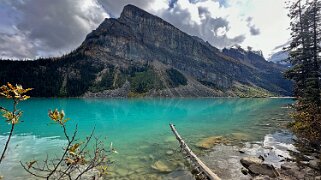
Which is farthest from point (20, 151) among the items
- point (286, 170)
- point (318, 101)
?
point (318, 101)

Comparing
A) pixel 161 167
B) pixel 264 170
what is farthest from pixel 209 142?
pixel 264 170

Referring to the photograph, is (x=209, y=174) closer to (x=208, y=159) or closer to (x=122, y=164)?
(x=208, y=159)

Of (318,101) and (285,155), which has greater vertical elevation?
(318,101)

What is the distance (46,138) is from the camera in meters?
31.1

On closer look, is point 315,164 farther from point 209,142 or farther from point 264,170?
point 209,142

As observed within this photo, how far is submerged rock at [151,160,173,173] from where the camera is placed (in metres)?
17.8

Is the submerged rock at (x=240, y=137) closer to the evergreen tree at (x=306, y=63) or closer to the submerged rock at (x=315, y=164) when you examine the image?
the evergreen tree at (x=306, y=63)

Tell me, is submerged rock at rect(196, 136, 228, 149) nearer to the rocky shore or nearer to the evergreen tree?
the rocky shore

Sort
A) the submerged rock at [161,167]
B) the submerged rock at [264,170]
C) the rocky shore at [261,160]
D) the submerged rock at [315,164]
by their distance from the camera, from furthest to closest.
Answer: the submerged rock at [161,167]
the submerged rock at [315,164]
the rocky shore at [261,160]
the submerged rock at [264,170]

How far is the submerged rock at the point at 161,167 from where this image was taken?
17.8m

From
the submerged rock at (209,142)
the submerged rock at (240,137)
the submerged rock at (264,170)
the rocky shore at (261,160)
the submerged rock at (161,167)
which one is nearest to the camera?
the submerged rock at (264,170)

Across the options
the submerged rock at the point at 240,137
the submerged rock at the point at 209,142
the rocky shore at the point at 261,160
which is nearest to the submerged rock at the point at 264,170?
the rocky shore at the point at 261,160

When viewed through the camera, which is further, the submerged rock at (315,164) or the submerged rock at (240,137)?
the submerged rock at (240,137)

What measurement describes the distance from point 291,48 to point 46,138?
111ft
